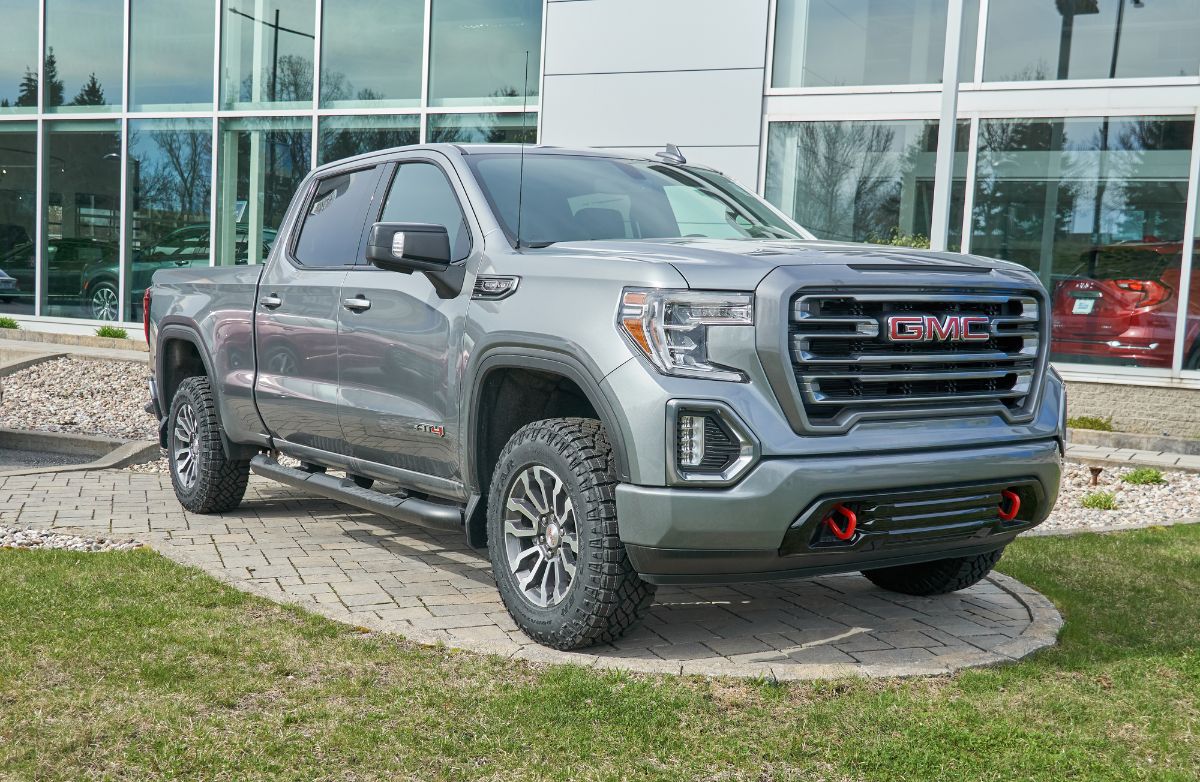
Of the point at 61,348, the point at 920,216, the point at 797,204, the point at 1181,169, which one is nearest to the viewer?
the point at 1181,169

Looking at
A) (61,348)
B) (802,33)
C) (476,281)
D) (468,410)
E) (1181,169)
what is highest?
(802,33)

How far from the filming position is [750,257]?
4.02 metres

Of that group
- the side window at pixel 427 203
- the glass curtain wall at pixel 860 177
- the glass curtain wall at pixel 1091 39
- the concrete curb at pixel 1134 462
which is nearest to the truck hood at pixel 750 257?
the side window at pixel 427 203

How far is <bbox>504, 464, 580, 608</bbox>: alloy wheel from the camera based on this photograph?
4363 mm

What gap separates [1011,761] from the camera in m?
3.46

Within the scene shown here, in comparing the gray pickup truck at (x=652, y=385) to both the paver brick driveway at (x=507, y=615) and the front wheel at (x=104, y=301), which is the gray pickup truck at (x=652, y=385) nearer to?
the paver brick driveway at (x=507, y=615)

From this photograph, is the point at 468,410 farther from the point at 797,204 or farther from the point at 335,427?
the point at 797,204

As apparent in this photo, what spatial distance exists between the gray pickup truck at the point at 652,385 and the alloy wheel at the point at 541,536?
0.04ft

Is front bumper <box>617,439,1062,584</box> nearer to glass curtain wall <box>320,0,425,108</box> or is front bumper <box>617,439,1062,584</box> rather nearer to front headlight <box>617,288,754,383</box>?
front headlight <box>617,288,754,383</box>

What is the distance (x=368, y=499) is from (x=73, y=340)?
1319 cm

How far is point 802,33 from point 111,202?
10.7 metres

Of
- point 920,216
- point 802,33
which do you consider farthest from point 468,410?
point 802,33

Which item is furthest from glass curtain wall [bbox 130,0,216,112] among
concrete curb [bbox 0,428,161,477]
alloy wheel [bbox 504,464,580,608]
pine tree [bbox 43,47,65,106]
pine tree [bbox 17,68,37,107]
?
alloy wheel [bbox 504,464,580,608]

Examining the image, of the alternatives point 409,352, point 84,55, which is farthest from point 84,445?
point 84,55
